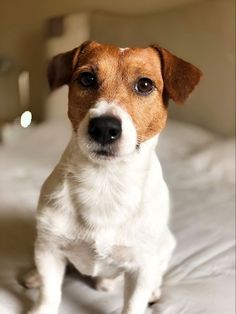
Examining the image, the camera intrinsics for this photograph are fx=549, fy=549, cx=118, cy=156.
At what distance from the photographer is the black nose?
805 millimetres

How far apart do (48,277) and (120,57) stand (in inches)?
16.9

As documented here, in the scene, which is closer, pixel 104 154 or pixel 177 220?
pixel 104 154

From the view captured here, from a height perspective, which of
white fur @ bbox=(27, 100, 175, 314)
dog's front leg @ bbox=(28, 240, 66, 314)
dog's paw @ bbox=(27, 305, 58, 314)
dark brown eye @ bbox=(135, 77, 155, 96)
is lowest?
dog's paw @ bbox=(27, 305, 58, 314)

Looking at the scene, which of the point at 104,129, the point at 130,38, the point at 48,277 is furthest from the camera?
the point at 130,38

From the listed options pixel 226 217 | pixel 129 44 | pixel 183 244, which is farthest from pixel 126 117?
pixel 129 44

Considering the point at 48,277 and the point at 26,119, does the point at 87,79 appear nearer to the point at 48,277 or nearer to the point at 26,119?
the point at 48,277

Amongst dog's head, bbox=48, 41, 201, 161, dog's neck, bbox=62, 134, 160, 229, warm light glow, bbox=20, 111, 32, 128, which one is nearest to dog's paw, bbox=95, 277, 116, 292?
dog's neck, bbox=62, 134, 160, 229

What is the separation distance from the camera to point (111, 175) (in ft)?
3.10

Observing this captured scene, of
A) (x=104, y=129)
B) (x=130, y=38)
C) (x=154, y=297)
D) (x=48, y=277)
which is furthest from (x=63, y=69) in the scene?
(x=130, y=38)

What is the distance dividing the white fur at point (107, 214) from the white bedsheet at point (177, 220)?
0.14 metres

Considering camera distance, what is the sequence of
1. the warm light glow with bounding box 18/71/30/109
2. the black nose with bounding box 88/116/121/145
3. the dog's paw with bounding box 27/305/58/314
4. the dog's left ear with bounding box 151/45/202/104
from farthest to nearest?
the warm light glow with bounding box 18/71/30/109 → the dog's paw with bounding box 27/305/58/314 → the dog's left ear with bounding box 151/45/202/104 → the black nose with bounding box 88/116/121/145

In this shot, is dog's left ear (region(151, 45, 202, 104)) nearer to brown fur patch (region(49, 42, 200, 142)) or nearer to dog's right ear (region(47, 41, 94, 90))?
brown fur patch (region(49, 42, 200, 142))

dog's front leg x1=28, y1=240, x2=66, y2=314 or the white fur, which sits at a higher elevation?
the white fur

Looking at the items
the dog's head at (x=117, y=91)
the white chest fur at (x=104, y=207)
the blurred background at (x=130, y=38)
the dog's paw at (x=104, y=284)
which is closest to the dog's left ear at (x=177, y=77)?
the dog's head at (x=117, y=91)
